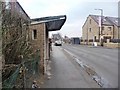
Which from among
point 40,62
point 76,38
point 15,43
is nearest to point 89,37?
point 76,38

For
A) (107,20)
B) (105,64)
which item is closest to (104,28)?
(107,20)

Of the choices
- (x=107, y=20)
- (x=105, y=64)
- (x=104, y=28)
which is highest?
(x=107, y=20)

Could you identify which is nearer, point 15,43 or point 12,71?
point 12,71

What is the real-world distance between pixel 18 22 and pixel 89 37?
2740 inches

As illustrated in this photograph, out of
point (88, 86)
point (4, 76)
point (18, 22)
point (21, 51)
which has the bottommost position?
point (88, 86)

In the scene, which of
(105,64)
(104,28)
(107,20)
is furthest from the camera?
(107,20)

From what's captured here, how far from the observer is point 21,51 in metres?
8.13

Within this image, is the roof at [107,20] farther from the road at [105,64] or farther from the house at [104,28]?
the road at [105,64]

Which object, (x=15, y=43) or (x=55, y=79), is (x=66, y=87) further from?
(x=15, y=43)

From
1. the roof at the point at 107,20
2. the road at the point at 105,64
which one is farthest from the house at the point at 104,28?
the road at the point at 105,64

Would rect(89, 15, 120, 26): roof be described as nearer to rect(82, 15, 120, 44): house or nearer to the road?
rect(82, 15, 120, 44): house

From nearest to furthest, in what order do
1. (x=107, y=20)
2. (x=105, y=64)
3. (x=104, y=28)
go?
1. (x=105, y=64)
2. (x=104, y=28)
3. (x=107, y=20)

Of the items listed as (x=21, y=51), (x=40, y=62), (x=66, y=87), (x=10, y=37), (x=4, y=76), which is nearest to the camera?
(x=4, y=76)

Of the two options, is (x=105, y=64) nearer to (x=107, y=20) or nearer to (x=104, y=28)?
(x=104, y=28)
